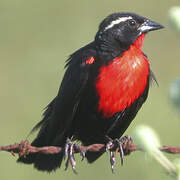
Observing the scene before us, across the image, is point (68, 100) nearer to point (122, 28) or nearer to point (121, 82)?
point (121, 82)

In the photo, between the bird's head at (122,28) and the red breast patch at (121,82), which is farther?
the bird's head at (122,28)

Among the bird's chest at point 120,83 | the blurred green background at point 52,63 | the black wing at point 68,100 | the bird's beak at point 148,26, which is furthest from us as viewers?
the blurred green background at point 52,63

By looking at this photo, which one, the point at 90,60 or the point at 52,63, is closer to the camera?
the point at 90,60

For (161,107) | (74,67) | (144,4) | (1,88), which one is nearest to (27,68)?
(1,88)

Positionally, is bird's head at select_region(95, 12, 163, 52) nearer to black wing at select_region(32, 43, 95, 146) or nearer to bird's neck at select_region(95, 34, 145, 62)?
bird's neck at select_region(95, 34, 145, 62)

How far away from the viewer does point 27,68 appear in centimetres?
848

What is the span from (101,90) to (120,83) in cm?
14

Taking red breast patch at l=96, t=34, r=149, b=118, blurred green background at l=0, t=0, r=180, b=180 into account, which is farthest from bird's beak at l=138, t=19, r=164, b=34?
blurred green background at l=0, t=0, r=180, b=180

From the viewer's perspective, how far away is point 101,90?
13.6 ft

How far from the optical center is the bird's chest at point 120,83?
4137mm

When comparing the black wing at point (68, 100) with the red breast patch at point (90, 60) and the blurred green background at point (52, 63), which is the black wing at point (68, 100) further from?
the blurred green background at point (52, 63)

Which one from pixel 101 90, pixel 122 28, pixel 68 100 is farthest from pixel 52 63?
pixel 101 90

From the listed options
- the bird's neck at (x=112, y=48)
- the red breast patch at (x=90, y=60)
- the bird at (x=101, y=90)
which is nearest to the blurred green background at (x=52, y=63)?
the bird at (x=101, y=90)

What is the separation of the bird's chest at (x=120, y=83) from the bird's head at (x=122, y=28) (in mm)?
268
